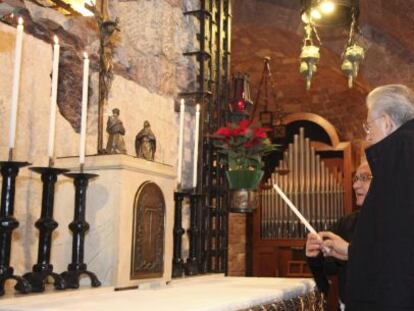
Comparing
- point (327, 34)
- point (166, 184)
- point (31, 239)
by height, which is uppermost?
point (327, 34)

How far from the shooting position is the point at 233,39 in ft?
23.8

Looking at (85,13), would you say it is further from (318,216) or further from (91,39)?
(318,216)

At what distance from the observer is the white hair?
→ 204 centimetres

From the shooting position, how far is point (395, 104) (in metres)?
2.04

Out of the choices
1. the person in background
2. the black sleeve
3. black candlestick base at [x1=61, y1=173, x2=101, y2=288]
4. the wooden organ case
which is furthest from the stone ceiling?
black candlestick base at [x1=61, y1=173, x2=101, y2=288]

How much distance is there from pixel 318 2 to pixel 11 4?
83.5 inches

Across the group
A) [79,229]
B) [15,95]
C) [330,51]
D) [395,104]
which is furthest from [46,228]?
[330,51]

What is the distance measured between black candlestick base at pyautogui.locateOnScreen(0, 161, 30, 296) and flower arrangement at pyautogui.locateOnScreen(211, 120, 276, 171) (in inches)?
38.2

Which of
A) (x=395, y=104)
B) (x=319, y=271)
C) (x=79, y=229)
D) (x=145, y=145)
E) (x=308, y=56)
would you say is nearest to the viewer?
(x=79, y=229)

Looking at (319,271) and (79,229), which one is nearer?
(79,229)

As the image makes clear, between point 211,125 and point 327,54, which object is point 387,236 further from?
point 327,54

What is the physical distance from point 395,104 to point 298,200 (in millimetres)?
7088

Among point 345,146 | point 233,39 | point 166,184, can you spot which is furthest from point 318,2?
point 345,146

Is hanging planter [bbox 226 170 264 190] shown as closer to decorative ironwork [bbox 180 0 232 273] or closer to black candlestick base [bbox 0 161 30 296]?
decorative ironwork [bbox 180 0 232 273]
